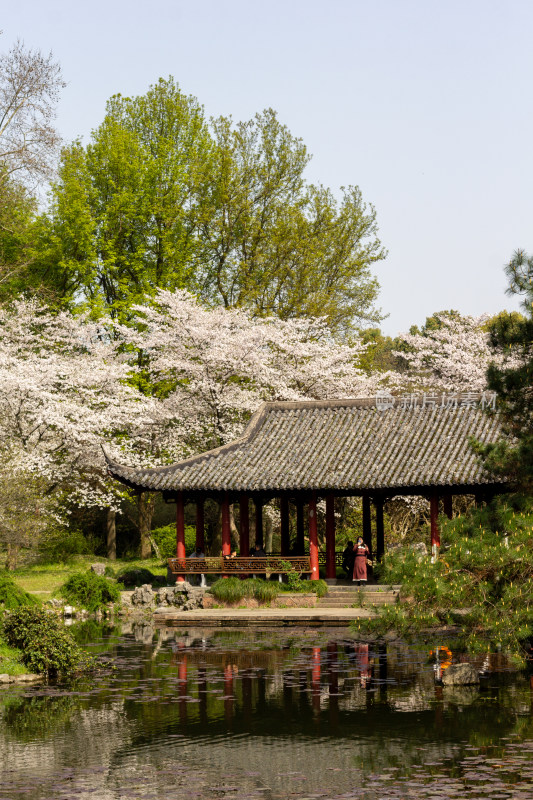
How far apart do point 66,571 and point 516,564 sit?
24.9m

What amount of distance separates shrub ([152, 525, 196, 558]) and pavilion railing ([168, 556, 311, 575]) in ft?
40.4

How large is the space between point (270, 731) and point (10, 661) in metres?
7.05

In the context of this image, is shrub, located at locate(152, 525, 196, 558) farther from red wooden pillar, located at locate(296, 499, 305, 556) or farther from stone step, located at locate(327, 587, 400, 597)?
stone step, located at locate(327, 587, 400, 597)

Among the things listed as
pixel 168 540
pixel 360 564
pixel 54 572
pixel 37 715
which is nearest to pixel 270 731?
pixel 37 715

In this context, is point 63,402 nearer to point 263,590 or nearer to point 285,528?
point 285,528

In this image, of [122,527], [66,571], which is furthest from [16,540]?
[122,527]

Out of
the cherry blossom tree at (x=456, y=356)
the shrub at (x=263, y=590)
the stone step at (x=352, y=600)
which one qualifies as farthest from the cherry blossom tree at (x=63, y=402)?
the cherry blossom tree at (x=456, y=356)

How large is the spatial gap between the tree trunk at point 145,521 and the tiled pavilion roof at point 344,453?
1247 centimetres

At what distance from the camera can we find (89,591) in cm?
2994

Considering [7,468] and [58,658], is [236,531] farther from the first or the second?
[58,658]

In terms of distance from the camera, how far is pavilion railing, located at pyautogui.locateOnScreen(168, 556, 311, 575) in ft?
104

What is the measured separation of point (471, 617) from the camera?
1631 cm

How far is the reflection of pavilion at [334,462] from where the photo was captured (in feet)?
102

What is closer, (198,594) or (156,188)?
(198,594)
